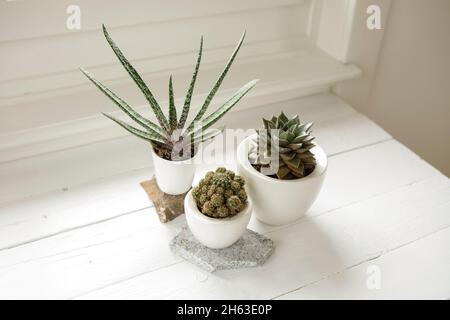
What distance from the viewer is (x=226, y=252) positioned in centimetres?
76

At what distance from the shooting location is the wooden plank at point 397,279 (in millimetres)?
715

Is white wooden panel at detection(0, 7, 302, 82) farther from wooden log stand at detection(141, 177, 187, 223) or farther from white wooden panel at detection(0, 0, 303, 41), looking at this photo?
wooden log stand at detection(141, 177, 187, 223)

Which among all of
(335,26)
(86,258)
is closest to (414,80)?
(335,26)

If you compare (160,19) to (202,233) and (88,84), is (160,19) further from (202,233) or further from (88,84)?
(202,233)

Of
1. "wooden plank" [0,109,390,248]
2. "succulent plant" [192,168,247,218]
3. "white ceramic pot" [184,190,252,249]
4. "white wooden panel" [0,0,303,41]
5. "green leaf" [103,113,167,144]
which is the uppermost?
"white wooden panel" [0,0,303,41]

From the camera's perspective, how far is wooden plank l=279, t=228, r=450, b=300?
0.72 m

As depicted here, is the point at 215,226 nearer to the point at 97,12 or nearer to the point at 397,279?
the point at 397,279

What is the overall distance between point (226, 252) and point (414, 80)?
32.8 inches

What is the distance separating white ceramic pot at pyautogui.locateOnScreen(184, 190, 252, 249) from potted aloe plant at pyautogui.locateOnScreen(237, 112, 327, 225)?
4 centimetres

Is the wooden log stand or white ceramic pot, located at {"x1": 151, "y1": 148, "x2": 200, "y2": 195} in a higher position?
white ceramic pot, located at {"x1": 151, "y1": 148, "x2": 200, "y2": 195}

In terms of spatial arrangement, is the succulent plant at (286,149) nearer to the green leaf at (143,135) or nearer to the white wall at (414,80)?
the green leaf at (143,135)

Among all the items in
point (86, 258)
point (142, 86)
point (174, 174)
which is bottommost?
point (86, 258)

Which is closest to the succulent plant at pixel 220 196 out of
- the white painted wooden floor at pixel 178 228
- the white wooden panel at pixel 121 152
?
the white painted wooden floor at pixel 178 228

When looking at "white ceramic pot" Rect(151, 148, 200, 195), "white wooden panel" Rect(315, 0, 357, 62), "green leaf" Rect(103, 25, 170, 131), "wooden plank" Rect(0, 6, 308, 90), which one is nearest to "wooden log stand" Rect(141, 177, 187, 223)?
"white ceramic pot" Rect(151, 148, 200, 195)
